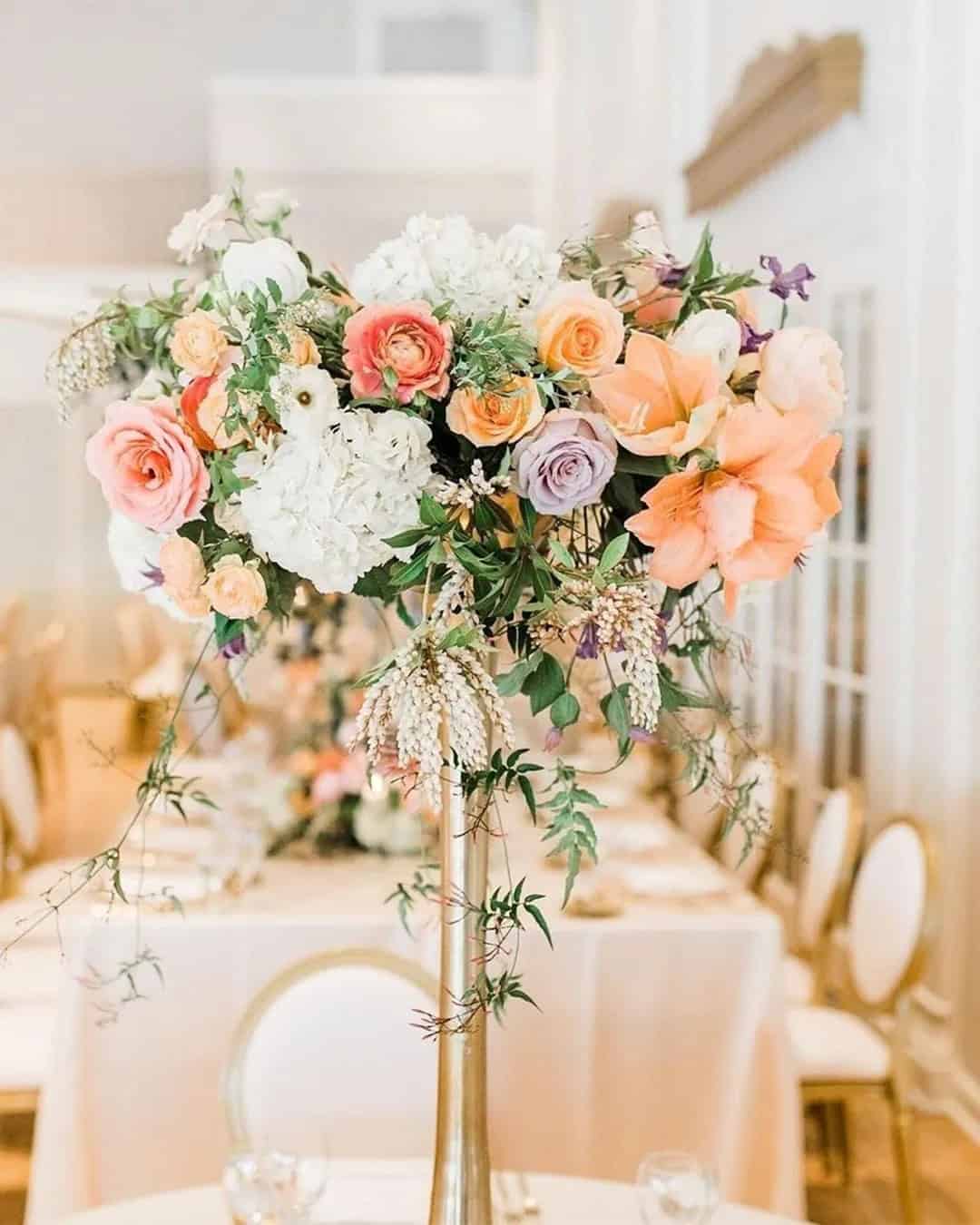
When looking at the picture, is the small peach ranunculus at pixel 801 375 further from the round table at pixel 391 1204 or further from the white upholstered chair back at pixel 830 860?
the white upholstered chair back at pixel 830 860

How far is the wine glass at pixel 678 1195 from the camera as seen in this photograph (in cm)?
148

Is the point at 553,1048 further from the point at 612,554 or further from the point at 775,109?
the point at 775,109

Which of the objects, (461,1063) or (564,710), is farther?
(461,1063)

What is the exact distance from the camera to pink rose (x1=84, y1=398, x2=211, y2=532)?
1.10m

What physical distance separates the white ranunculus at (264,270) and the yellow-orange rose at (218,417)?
0.24 ft

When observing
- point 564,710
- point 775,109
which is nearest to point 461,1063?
point 564,710

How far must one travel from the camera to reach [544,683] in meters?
1.12

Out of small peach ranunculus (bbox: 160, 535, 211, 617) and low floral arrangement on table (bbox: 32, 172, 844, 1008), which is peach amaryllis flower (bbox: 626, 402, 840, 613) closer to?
low floral arrangement on table (bbox: 32, 172, 844, 1008)

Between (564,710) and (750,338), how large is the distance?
1.05 ft

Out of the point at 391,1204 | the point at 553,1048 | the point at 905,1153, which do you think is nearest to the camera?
the point at 391,1204

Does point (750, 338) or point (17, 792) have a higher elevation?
point (750, 338)

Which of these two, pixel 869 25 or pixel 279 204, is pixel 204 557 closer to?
pixel 279 204

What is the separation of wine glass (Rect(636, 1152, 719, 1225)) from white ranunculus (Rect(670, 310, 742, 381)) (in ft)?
2.54

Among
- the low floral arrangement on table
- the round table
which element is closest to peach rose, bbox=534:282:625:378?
the low floral arrangement on table
